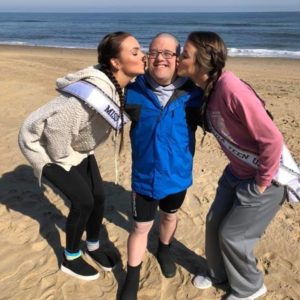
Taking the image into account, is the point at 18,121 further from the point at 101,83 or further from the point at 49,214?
the point at 101,83

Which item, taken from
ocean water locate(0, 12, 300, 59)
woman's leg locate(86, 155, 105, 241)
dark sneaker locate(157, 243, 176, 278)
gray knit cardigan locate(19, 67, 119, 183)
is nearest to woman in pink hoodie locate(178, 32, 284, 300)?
dark sneaker locate(157, 243, 176, 278)

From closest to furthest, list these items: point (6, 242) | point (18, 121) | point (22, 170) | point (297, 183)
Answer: point (297, 183) < point (6, 242) < point (22, 170) < point (18, 121)

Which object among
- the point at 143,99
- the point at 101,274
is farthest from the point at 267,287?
the point at 143,99

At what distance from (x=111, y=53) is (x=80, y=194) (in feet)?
3.63

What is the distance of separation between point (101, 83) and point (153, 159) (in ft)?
2.15

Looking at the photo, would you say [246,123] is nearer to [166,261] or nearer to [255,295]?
[255,295]

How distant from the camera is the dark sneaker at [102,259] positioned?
364 cm

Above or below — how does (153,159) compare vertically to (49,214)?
above

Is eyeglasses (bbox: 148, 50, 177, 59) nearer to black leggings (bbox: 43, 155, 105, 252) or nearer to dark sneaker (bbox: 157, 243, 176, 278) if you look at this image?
black leggings (bbox: 43, 155, 105, 252)

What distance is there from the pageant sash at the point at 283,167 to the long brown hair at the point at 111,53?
2.17 ft

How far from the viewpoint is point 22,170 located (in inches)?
222

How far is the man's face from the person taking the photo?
272cm

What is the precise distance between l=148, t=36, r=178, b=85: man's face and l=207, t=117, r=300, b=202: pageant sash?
→ 432 mm

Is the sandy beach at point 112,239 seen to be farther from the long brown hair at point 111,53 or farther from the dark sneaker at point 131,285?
the long brown hair at point 111,53
